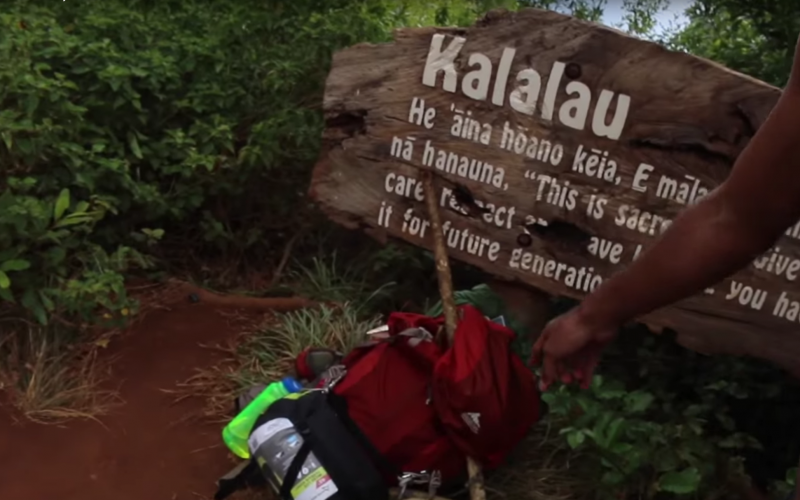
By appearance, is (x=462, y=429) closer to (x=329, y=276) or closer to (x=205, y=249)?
(x=329, y=276)

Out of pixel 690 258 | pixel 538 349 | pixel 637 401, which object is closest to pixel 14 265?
pixel 538 349

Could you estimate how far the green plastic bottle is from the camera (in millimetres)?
2986

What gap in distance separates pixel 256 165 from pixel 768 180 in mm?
2800

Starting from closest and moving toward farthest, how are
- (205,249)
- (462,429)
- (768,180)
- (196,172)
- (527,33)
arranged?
1. (768,180)
2. (462,429)
3. (527,33)
4. (196,172)
5. (205,249)

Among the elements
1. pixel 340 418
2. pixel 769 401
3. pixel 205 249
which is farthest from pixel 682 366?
pixel 205 249

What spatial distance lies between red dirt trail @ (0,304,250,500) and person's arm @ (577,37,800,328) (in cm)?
185

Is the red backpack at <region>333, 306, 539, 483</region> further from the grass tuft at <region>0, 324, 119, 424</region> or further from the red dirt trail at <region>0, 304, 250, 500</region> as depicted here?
the grass tuft at <region>0, 324, 119, 424</region>

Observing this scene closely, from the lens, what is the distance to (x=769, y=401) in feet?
9.93

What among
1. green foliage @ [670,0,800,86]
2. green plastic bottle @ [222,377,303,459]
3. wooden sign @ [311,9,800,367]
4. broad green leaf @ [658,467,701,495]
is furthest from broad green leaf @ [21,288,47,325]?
green foliage @ [670,0,800,86]

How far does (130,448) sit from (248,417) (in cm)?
44

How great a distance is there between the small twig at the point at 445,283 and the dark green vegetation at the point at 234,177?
335 millimetres

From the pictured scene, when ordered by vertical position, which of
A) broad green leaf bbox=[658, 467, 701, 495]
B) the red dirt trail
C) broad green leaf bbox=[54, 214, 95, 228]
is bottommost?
the red dirt trail

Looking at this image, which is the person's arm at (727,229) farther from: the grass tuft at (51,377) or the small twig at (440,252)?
the grass tuft at (51,377)

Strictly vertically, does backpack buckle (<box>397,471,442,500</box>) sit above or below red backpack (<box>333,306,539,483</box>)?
below
